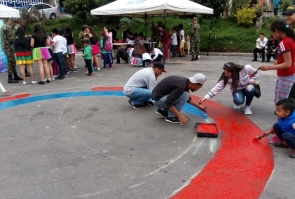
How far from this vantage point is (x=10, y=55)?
878 cm

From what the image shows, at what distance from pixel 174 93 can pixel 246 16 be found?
1457 cm

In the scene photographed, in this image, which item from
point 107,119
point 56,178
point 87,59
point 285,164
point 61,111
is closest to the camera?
point 56,178

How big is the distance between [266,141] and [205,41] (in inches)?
512

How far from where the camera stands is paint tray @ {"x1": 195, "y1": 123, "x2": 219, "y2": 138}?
456cm

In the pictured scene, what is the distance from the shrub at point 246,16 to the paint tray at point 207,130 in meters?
14.3

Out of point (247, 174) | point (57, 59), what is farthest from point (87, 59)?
point (247, 174)

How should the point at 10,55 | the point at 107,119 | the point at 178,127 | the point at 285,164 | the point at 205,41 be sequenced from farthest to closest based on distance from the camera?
the point at 205,41, the point at 10,55, the point at 107,119, the point at 178,127, the point at 285,164

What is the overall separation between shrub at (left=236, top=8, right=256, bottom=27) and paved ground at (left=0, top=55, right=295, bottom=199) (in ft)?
38.8

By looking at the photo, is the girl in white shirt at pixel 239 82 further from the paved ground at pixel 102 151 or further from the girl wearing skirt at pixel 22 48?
the girl wearing skirt at pixel 22 48

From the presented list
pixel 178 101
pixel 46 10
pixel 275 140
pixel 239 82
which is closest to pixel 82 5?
pixel 46 10

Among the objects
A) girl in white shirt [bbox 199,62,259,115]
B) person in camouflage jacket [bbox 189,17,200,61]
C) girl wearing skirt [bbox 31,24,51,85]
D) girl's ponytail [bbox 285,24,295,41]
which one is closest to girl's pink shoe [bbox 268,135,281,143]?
girl in white shirt [bbox 199,62,259,115]

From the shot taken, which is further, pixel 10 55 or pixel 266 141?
pixel 10 55

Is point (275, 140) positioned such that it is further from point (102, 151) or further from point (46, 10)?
point (46, 10)

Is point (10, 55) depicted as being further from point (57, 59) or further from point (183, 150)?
point (183, 150)
